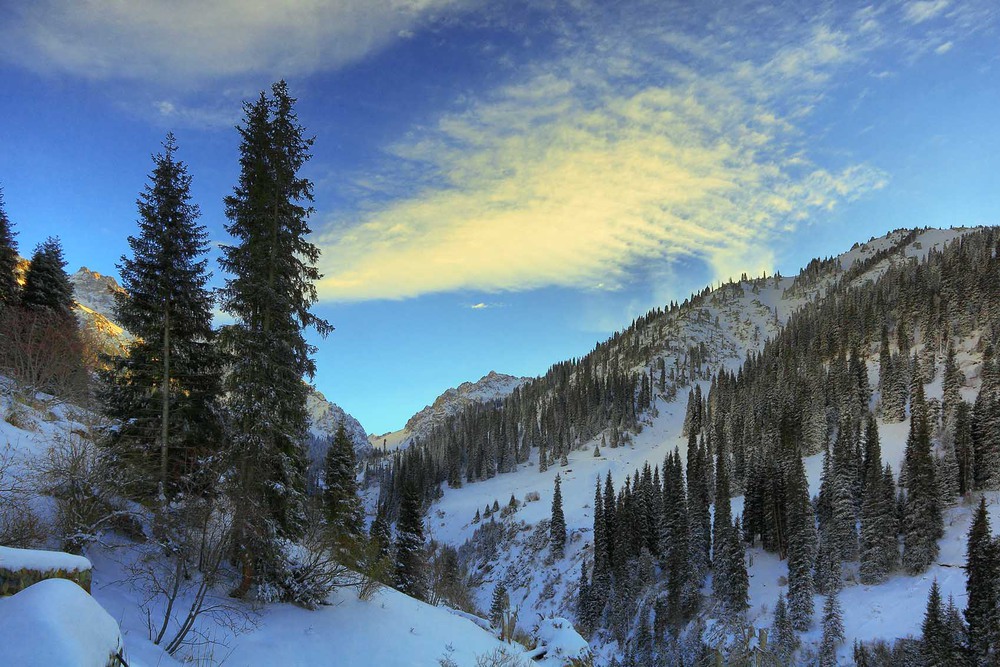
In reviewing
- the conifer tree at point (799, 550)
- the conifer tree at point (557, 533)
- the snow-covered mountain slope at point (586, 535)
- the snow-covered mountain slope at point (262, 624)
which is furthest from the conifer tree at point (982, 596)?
the conifer tree at point (557, 533)

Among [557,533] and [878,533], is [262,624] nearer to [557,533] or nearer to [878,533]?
[878,533]

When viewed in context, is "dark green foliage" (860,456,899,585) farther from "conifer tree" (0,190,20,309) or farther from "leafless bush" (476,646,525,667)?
"conifer tree" (0,190,20,309)

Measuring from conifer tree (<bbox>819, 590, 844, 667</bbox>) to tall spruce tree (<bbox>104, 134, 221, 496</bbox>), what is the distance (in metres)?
57.5

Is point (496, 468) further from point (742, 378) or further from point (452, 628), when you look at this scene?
point (452, 628)

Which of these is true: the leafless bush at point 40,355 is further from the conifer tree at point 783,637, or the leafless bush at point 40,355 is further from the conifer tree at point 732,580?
the conifer tree at point 732,580

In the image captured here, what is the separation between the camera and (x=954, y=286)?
407 ft

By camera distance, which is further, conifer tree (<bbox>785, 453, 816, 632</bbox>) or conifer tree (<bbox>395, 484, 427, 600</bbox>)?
conifer tree (<bbox>785, 453, 816, 632</bbox>)

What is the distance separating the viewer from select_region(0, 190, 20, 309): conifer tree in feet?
Result: 115

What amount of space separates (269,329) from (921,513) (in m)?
72.5

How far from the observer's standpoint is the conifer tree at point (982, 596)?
1581 inches

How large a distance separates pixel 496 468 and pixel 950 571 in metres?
126

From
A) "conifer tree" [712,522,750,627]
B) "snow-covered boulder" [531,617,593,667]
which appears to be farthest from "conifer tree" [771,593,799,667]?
"snow-covered boulder" [531,617,593,667]

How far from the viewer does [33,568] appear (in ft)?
26.5

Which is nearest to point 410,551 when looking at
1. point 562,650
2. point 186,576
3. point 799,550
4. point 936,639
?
point 562,650
